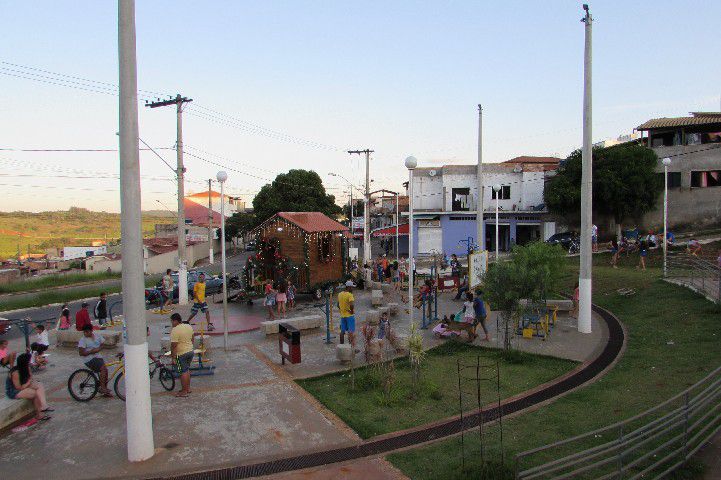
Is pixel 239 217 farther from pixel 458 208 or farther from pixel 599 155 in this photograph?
pixel 599 155

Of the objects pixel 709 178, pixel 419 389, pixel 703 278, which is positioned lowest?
pixel 419 389

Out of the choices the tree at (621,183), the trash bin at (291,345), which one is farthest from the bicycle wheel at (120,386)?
the tree at (621,183)

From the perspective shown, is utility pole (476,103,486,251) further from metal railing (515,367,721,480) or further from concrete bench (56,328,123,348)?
metal railing (515,367,721,480)

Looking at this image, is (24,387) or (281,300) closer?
(24,387)

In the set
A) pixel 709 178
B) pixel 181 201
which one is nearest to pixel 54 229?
pixel 181 201

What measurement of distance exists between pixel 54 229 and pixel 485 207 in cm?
9090

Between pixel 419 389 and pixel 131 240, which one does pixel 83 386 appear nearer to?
pixel 131 240

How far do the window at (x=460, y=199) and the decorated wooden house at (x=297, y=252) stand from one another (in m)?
24.2

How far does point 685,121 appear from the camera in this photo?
39.2 m

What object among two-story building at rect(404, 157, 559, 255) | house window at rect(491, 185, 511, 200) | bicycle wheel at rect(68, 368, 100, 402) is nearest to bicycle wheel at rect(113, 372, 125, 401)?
bicycle wheel at rect(68, 368, 100, 402)

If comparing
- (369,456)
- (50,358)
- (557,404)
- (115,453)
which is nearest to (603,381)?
(557,404)

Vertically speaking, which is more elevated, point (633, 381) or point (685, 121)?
point (685, 121)

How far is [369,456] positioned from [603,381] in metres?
5.51

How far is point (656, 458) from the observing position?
6492 millimetres
